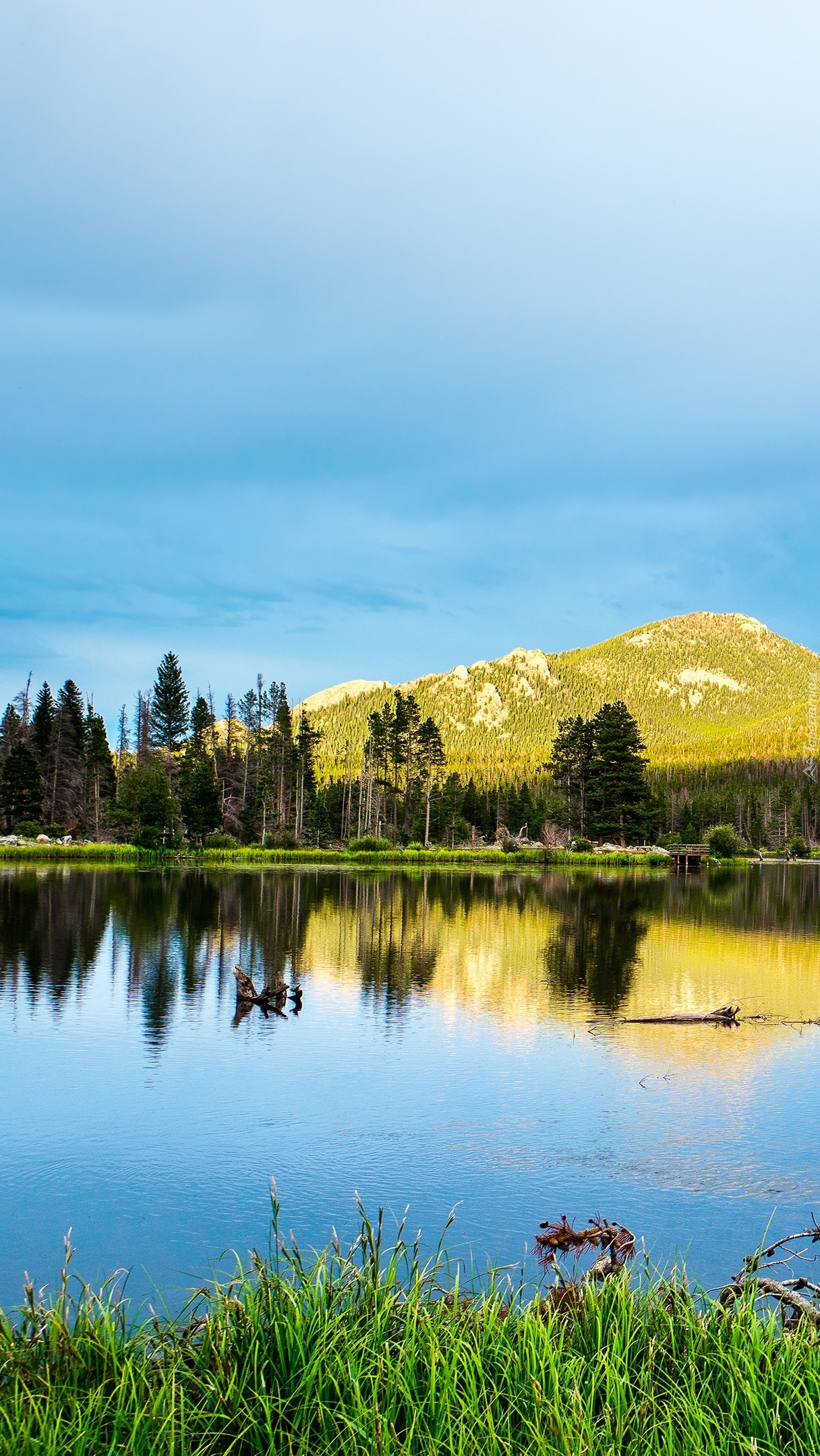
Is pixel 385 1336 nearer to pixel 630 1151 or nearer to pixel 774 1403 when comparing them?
pixel 774 1403

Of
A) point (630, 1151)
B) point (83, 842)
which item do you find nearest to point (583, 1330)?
point (630, 1151)

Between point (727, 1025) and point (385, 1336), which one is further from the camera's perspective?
point (727, 1025)

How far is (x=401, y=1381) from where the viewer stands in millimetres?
5797

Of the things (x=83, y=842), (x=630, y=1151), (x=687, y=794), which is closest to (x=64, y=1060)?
(x=630, y=1151)

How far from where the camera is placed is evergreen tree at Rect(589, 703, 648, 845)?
107 m

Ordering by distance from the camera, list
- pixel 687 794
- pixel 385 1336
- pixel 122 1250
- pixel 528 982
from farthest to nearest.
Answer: pixel 687 794, pixel 528 982, pixel 122 1250, pixel 385 1336

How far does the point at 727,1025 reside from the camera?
22516 mm

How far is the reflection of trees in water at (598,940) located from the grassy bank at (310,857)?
97.8 ft

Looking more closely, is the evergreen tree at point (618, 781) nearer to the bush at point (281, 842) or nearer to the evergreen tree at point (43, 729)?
the bush at point (281, 842)

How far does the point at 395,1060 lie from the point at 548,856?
8207cm

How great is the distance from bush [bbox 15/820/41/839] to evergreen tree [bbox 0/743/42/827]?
8.60 feet

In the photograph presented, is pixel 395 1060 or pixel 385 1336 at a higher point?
pixel 385 1336

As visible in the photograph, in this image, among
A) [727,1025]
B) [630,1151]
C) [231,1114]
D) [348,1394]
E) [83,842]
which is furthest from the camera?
[83,842]

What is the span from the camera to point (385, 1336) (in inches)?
258
